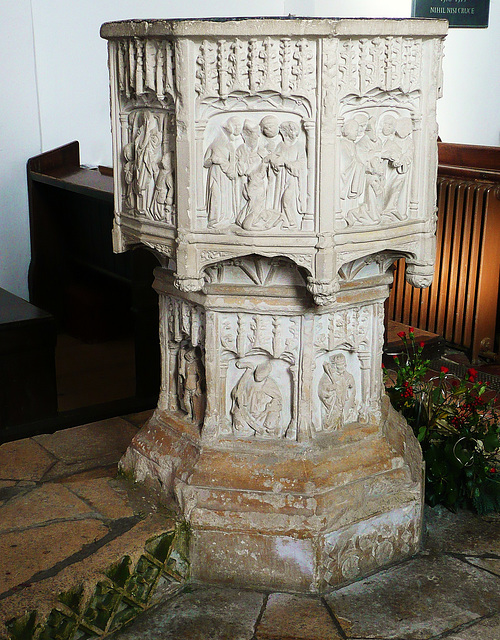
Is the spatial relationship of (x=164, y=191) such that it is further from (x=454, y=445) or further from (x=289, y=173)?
(x=454, y=445)

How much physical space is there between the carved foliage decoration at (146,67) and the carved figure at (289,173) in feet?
1.18

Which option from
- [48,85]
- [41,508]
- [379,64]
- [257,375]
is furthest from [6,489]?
[48,85]

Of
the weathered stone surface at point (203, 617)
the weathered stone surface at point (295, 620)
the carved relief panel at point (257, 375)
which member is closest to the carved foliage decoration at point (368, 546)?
the weathered stone surface at point (295, 620)

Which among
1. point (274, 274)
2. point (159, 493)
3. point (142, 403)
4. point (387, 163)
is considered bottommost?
point (142, 403)

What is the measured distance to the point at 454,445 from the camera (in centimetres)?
318

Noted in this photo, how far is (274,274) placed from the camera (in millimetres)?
2639

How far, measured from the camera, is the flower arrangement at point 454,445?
311cm

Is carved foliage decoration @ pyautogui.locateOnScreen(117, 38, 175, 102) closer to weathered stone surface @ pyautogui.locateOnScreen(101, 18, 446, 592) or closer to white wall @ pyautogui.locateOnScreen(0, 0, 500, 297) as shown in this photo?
weathered stone surface @ pyautogui.locateOnScreen(101, 18, 446, 592)

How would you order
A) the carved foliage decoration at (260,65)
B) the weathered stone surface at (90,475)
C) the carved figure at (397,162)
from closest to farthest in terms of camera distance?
the carved foliage decoration at (260,65), the carved figure at (397,162), the weathered stone surface at (90,475)

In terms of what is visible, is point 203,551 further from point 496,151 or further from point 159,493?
point 496,151

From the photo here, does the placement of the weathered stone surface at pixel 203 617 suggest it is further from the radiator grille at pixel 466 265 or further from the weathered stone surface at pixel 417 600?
the radiator grille at pixel 466 265

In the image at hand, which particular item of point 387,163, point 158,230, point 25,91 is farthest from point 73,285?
point 387,163

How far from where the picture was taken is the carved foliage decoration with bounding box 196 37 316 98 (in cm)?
232

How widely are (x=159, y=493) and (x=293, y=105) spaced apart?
139cm
